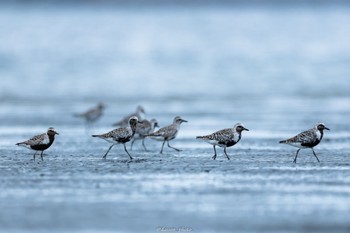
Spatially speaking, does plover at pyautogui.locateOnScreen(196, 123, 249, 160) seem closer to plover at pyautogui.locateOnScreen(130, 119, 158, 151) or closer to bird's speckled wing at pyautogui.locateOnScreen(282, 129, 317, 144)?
bird's speckled wing at pyautogui.locateOnScreen(282, 129, 317, 144)

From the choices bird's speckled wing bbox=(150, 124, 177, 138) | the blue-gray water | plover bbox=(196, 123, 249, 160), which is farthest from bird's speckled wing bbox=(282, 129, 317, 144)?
bird's speckled wing bbox=(150, 124, 177, 138)

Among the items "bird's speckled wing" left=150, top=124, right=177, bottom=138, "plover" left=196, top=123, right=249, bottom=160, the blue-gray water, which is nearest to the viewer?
the blue-gray water

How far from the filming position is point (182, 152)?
2025 centimetres

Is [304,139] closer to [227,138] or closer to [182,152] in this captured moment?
[227,138]

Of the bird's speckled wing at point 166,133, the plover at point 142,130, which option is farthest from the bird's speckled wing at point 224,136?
the plover at point 142,130

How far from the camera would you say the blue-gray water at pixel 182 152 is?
44.0 ft

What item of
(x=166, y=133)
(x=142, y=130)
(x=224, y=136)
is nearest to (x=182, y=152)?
(x=166, y=133)

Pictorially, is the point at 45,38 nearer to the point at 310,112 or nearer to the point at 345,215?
the point at 310,112

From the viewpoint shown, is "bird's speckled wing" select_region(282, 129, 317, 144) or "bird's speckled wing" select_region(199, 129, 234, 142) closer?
"bird's speckled wing" select_region(282, 129, 317, 144)

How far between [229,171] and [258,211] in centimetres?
328

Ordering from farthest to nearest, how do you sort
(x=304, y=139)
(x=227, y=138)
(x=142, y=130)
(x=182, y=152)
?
(x=142, y=130) → (x=182, y=152) → (x=227, y=138) → (x=304, y=139)

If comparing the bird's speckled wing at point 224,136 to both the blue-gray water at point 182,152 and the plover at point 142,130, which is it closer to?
the blue-gray water at point 182,152

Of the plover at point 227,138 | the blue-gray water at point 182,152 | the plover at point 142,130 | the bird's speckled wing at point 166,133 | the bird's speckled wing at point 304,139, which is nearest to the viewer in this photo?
the blue-gray water at point 182,152

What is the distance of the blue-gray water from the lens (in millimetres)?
13406
